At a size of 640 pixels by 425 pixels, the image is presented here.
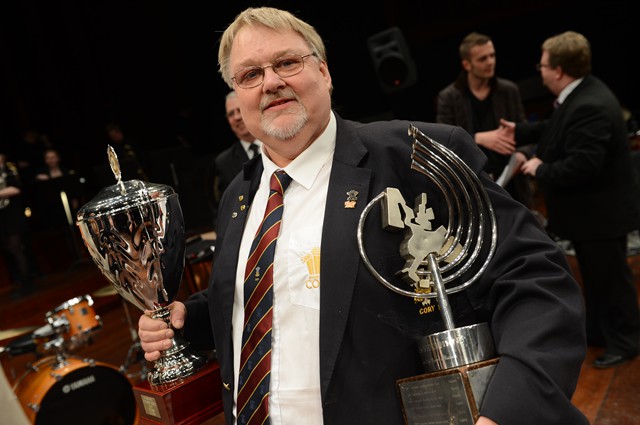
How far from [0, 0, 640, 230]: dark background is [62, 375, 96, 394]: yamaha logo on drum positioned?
12.8 feet

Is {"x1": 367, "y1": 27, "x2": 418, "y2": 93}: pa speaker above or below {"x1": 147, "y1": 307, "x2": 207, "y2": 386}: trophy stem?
above

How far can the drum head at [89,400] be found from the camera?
12.9ft

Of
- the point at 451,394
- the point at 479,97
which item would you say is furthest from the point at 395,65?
the point at 451,394

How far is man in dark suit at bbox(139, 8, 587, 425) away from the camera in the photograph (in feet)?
3.67

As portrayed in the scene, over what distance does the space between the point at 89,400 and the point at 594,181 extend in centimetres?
337

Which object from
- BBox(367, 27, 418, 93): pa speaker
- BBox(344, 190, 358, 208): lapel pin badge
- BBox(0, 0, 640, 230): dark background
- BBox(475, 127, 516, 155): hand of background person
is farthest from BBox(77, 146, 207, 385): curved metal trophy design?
BBox(0, 0, 640, 230): dark background

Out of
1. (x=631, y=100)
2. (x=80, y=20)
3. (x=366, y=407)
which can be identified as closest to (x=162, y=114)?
(x=80, y=20)

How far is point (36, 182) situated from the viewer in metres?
7.89

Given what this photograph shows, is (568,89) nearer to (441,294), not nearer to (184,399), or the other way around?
(441,294)

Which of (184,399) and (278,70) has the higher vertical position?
(278,70)

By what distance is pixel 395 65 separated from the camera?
3984 mm

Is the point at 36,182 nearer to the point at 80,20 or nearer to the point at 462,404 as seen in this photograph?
the point at 80,20

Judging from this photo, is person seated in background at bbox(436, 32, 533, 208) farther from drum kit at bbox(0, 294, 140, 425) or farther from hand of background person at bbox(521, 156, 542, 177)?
drum kit at bbox(0, 294, 140, 425)

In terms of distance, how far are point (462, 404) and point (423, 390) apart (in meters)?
0.08
